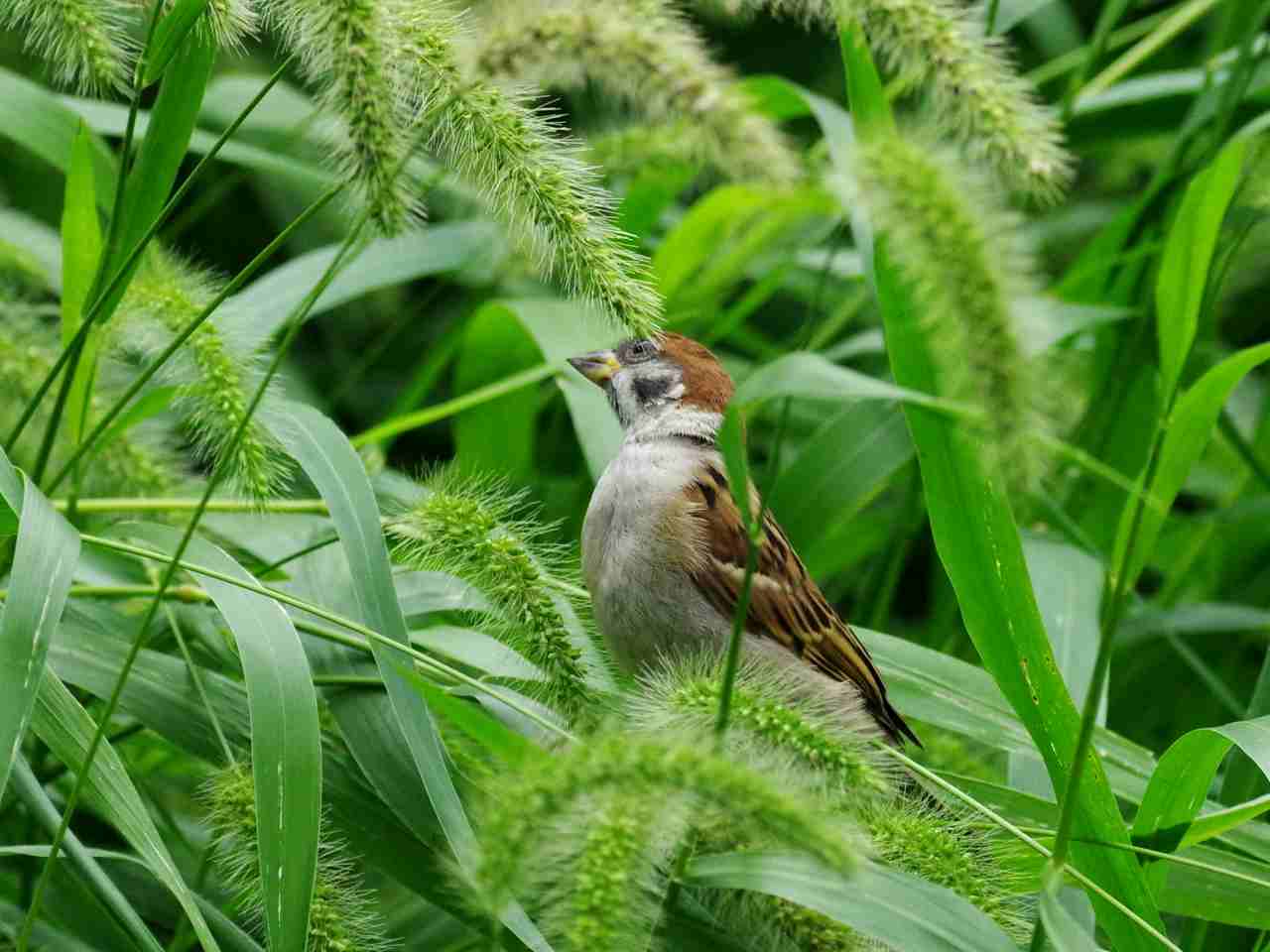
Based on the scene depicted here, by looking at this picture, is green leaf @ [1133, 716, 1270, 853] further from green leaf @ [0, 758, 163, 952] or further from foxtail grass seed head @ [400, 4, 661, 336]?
green leaf @ [0, 758, 163, 952]

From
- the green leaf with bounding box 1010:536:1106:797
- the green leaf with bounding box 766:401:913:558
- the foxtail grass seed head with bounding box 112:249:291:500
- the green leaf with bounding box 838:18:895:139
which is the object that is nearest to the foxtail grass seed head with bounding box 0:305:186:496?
the foxtail grass seed head with bounding box 112:249:291:500

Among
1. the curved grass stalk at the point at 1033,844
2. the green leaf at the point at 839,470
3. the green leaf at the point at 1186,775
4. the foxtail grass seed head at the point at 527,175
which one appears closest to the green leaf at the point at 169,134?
the foxtail grass seed head at the point at 527,175

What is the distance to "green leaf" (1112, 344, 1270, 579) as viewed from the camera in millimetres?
1546

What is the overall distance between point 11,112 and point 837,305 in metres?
1.90

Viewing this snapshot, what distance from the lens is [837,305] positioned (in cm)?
374

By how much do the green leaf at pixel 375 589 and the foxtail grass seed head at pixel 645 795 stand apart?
0.39 metres

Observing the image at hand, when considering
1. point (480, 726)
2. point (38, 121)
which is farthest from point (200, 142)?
point (480, 726)

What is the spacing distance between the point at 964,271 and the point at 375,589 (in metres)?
0.90

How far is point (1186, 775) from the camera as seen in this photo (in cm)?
175

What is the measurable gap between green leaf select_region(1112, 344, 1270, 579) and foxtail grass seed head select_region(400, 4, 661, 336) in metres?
0.53

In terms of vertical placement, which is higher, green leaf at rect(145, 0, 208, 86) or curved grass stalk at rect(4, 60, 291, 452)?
green leaf at rect(145, 0, 208, 86)

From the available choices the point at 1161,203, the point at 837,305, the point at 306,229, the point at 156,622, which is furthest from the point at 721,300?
the point at 156,622

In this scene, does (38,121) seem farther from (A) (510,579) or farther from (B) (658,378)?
(A) (510,579)

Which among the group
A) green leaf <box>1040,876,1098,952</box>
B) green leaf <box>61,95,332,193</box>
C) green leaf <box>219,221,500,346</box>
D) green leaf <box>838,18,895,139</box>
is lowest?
green leaf <box>1040,876,1098,952</box>
